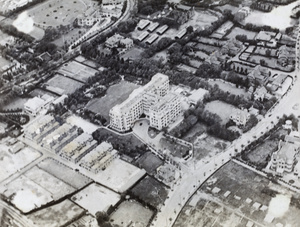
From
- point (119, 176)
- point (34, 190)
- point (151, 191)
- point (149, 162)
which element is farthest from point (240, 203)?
point (34, 190)

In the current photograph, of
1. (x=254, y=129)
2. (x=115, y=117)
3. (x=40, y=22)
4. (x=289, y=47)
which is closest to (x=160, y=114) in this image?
(x=115, y=117)

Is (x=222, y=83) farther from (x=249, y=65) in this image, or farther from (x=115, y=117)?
(x=115, y=117)

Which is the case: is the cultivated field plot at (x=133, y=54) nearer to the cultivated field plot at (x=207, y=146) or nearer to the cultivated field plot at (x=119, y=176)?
the cultivated field plot at (x=207, y=146)

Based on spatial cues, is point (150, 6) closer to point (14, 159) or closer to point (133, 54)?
point (133, 54)

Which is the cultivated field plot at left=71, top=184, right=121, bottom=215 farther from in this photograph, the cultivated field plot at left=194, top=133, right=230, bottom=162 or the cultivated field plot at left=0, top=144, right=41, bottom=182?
the cultivated field plot at left=194, top=133, right=230, bottom=162

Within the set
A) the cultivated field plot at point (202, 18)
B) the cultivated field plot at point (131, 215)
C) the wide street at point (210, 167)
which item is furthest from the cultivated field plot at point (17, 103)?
the cultivated field plot at point (202, 18)
